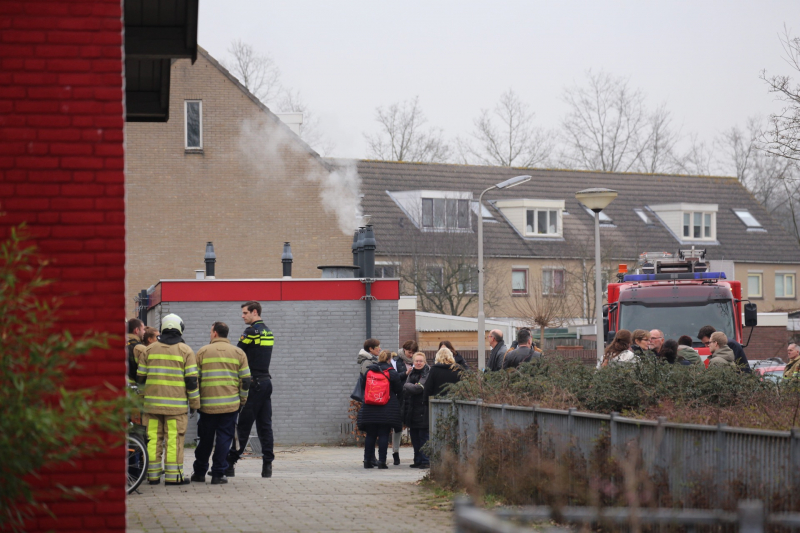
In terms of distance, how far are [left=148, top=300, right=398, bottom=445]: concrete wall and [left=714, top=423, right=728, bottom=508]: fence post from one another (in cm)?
1404

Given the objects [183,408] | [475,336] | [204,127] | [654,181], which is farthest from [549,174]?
[183,408]

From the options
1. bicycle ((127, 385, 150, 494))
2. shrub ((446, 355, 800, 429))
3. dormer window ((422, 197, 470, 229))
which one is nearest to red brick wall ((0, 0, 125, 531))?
shrub ((446, 355, 800, 429))

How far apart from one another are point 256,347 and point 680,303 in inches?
370

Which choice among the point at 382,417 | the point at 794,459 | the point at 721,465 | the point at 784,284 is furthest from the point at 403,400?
the point at 784,284

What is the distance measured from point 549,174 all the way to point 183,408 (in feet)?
127

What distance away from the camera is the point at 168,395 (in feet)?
36.8

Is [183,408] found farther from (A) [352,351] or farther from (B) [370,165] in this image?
(B) [370,165]

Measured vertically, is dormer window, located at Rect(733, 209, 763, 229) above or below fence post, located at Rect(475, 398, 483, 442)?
above

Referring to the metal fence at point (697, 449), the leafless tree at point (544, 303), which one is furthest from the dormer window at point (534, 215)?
the metal fence at point (697, 449)

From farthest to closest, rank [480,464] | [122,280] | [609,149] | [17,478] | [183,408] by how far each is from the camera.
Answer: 1. [609,149]
2. [183,408]
3. [480,464]
4. [122,280]
5. [17,478]

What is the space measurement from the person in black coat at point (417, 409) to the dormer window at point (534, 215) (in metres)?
30.3

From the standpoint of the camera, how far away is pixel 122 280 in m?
6.05

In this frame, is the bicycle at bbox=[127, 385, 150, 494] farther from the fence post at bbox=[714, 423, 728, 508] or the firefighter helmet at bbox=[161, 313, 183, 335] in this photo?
the fence post at bbox=[714, 423, 728, 508]

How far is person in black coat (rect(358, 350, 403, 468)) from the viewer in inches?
569
